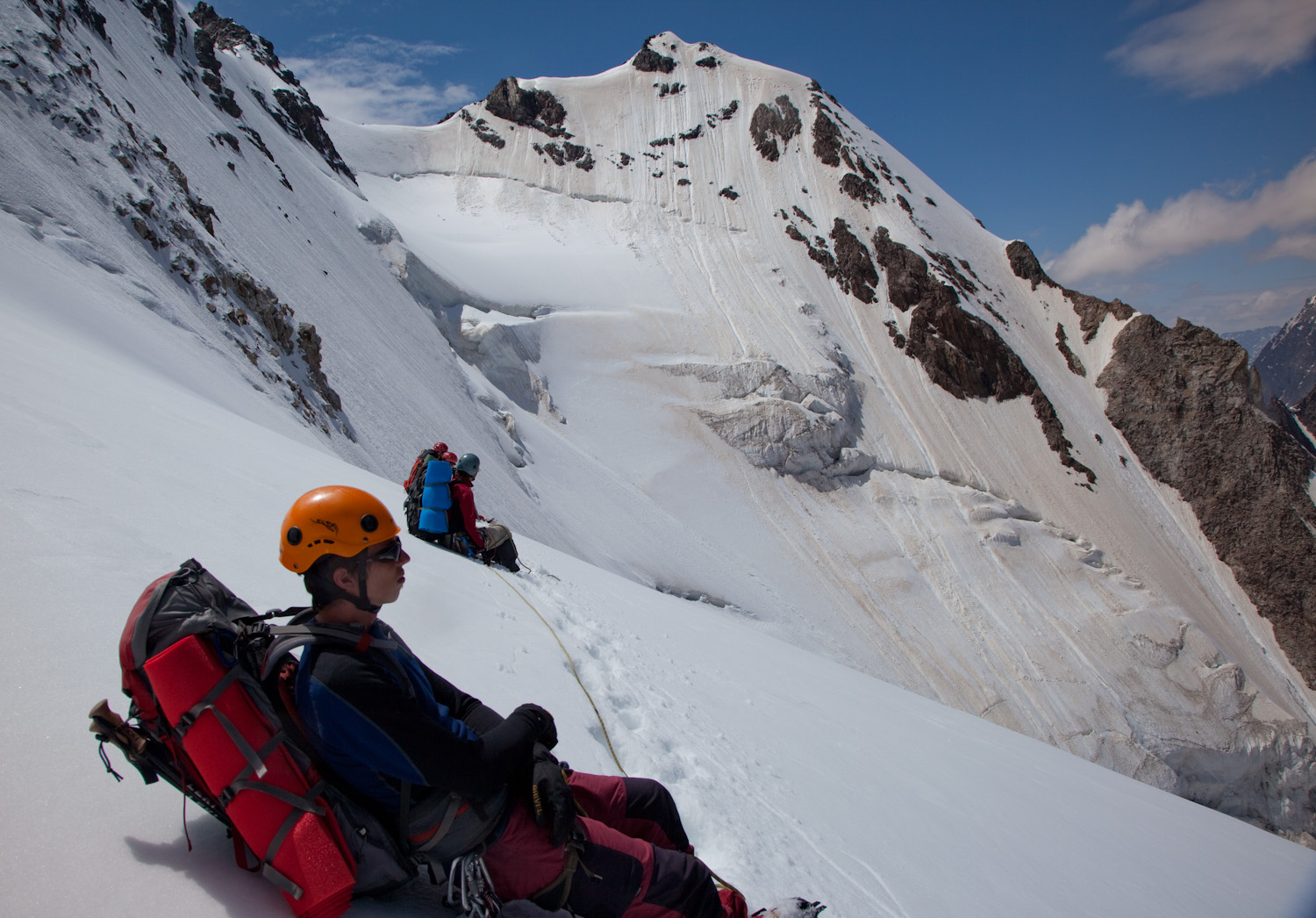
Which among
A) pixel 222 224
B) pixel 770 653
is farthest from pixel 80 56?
pixel 770 653

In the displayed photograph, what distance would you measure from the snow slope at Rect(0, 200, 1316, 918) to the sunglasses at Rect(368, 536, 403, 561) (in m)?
0.99

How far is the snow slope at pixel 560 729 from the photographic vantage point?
83.9 inches

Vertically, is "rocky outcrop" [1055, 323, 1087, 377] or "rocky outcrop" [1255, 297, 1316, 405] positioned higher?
"rocky outcrop" [1255, 297, 1316, 405]

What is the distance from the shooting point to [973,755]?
6.69 m

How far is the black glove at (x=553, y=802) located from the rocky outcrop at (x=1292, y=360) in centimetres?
12145

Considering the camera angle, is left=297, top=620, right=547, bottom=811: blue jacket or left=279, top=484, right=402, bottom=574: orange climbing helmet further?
left=279, top=484, right=402, bottom=574: orange climbing helmet

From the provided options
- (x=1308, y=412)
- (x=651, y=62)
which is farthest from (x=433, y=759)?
(x=1308, y=412)

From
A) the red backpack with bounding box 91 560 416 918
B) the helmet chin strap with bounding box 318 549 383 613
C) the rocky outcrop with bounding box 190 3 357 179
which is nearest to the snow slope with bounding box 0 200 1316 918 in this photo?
the red backpack with bounding box 91 560 416 918

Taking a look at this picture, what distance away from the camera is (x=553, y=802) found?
7.47 feet

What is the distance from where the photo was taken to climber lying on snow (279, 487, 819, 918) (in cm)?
211

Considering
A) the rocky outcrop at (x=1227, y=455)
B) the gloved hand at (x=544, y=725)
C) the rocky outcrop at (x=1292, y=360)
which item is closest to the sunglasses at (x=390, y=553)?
→ the gloved hand at (x=544, y=725)

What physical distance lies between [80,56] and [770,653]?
21.3 m

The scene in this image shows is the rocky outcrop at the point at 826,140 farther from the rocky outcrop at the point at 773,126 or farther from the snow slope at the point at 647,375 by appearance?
the rocky outcrop at the point at 773,126

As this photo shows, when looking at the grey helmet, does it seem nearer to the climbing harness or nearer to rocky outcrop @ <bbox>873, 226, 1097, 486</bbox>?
the climbing harness
